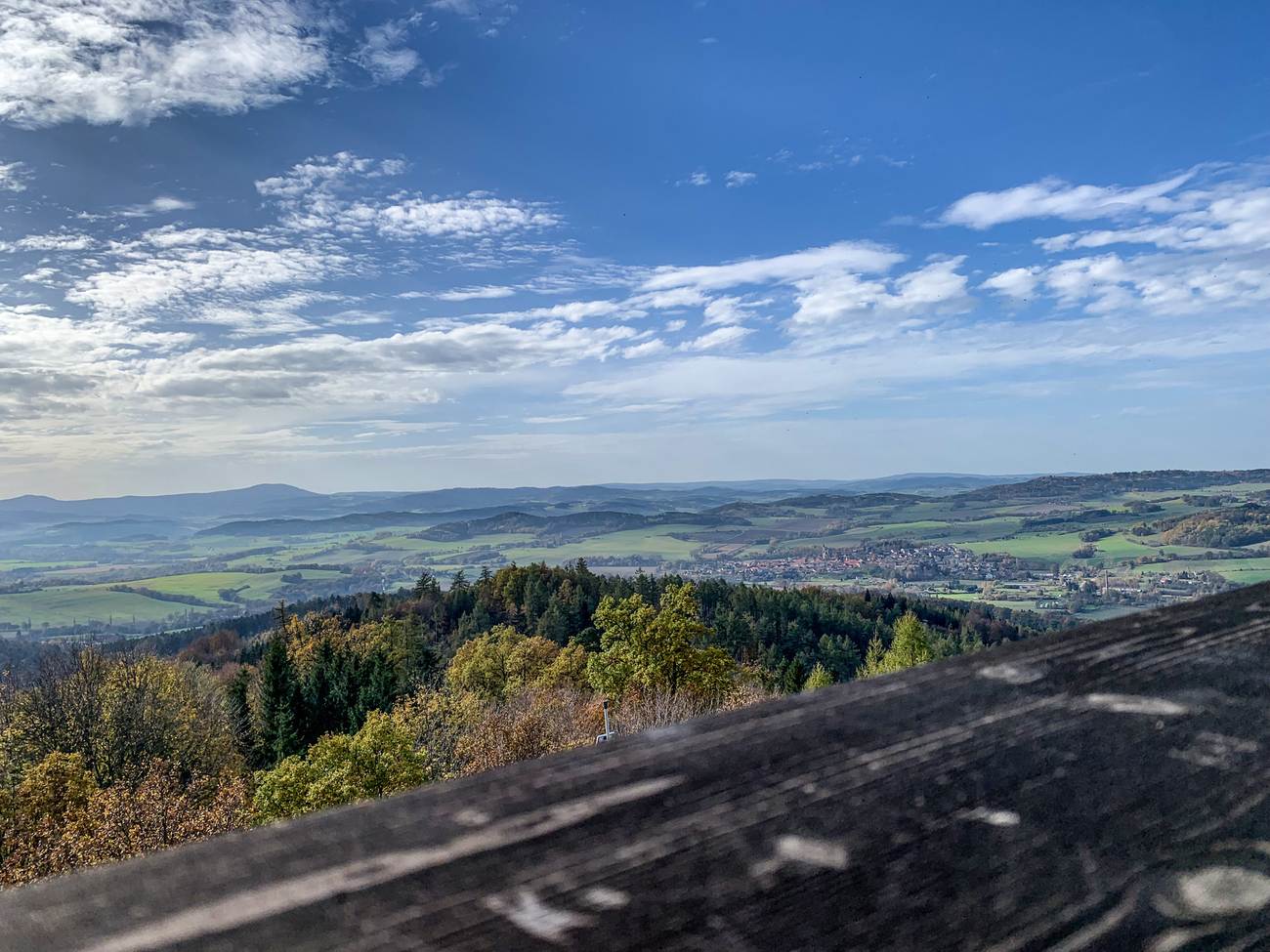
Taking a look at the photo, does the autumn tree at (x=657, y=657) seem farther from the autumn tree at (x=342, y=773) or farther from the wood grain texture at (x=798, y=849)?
the wood grain texture at (x=798, y=849)

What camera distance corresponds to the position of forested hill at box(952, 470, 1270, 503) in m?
125

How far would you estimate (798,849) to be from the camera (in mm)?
510

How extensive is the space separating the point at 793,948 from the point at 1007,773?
267mm

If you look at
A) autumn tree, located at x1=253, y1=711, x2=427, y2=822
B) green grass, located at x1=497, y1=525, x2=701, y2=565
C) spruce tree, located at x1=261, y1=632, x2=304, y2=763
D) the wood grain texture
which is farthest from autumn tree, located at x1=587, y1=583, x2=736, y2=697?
green grass, located at x1=497, y1=525, x2=701, y2=565

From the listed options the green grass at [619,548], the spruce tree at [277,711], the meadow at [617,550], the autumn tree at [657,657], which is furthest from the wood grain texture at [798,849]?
the green grass at [619,548]

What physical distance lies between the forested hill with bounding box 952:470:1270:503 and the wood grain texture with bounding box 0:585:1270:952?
14721cm

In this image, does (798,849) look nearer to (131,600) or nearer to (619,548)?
(131,600)

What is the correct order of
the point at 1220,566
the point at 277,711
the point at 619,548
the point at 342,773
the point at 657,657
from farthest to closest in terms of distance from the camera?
the point at 619,548
the point at 1220,566
the point at 277,711
the point at 657,657
the point at 342,773

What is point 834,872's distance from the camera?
50 centimetres

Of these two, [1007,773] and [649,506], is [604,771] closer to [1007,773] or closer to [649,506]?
[1007,773]

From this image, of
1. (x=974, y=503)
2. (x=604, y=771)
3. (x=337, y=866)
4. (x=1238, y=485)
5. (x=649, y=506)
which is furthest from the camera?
(x=649, y=506)

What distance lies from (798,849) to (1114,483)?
156 m

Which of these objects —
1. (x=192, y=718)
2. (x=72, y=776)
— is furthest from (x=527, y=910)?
(x=192, y=718)

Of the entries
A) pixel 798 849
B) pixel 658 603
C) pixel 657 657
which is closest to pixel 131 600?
pixel 658 603
